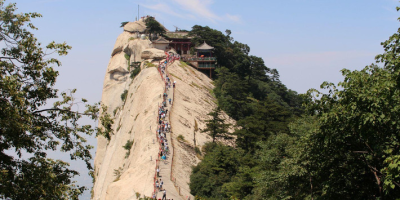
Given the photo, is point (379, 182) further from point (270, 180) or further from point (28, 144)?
point (28, 144)

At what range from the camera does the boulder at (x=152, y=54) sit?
6447 cm

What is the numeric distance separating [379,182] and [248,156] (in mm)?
19609

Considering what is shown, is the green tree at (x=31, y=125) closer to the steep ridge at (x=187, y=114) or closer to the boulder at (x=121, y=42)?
the steep ridge at (x=187, y=114)

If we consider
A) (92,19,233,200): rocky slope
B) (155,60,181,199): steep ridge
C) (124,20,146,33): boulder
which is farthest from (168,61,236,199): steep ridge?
(124,20,146,33): boulder

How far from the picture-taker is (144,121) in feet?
136

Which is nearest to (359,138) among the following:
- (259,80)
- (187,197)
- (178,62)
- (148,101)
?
(187,197)

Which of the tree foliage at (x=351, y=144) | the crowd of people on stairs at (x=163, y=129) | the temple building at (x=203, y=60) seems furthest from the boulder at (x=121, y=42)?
the tree foliage at (x=351, y=144)

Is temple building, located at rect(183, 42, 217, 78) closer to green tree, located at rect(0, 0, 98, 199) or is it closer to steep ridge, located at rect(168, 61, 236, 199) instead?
steep ridge, located at rect(168, 61, 236, 199)

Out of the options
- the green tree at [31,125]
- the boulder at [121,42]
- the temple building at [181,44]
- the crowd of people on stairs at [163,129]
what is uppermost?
the boulder at [121,42]

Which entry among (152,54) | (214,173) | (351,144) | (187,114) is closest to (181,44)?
(152,54)

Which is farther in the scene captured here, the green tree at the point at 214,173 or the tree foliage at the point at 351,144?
the green tree at the point at 214,173

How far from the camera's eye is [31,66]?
12.5 m

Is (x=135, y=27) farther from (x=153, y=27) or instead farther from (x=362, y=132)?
(x=362, y=132)

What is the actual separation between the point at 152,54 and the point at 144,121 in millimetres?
25117
